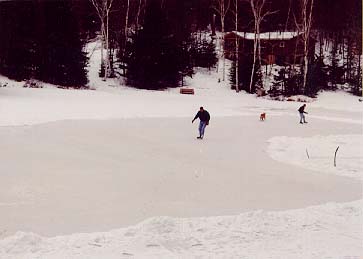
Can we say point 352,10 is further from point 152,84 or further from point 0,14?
point 0,14

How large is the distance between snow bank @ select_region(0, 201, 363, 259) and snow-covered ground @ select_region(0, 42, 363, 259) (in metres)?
0.02

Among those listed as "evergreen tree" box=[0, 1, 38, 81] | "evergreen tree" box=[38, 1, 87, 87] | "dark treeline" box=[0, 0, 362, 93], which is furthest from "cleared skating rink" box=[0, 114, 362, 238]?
"dark treeline" box=[0, 0, 362, 93]

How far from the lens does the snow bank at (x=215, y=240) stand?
28.0ft

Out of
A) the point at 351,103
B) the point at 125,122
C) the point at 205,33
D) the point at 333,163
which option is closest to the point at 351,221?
the point at 333,163

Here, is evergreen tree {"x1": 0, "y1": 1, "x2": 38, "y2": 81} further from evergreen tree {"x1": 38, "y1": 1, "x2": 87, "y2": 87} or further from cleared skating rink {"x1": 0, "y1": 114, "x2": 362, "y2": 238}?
cleared skating rink {"x1": 0, "y1": 114, "x2": 362, "y2": 238}

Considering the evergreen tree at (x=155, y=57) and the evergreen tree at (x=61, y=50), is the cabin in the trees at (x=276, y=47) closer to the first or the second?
the evergreen tree at (x=155, y=57)

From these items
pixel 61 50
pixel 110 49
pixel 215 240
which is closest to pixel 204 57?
pixel 110 49

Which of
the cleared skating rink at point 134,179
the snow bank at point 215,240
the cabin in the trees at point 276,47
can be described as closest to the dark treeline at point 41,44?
the cabin in the trees at point 276,47

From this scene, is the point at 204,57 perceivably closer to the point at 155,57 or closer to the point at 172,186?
the point at 155,57

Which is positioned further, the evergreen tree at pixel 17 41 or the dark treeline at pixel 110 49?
the dark treeline at pixel 110 49

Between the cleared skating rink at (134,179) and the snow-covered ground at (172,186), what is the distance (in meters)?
0.04

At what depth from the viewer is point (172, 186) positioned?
13.4m

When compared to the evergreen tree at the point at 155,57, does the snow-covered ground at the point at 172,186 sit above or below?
below

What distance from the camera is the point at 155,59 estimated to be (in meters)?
45.1
